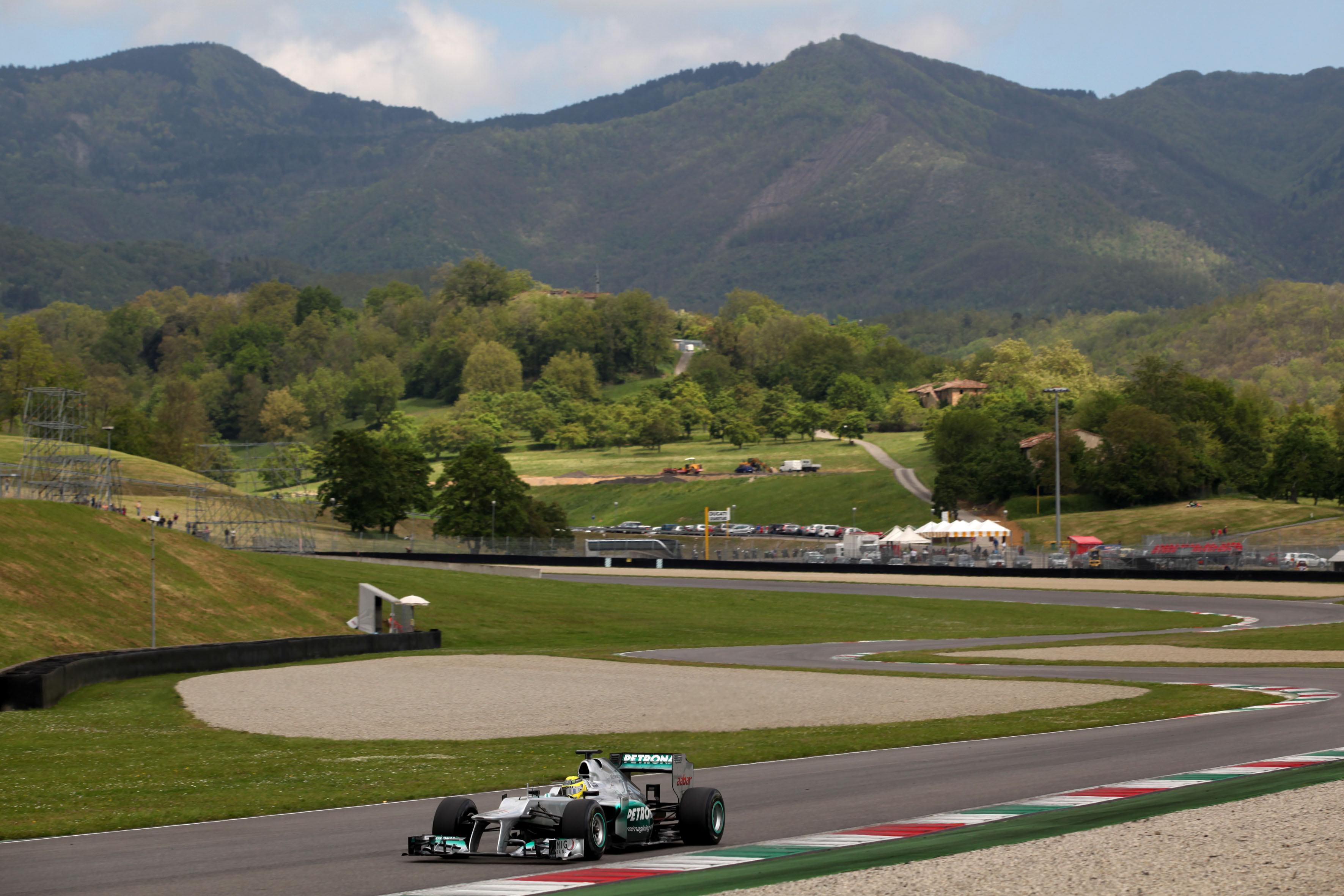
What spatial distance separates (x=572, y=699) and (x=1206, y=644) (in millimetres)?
24772

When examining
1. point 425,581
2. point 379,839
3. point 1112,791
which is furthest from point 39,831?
point 425,581

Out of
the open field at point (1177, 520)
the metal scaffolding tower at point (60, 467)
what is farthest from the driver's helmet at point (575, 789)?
the open field at point (1177, 520)

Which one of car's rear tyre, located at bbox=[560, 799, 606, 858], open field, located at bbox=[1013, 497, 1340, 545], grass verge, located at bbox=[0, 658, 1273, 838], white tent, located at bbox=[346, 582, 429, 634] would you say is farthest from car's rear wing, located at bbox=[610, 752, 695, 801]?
open field, located at bbox=[1013, 497, 1340, 545]

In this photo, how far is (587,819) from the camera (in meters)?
11.7

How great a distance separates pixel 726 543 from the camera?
137 metres

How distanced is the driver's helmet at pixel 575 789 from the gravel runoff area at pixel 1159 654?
2985 cm

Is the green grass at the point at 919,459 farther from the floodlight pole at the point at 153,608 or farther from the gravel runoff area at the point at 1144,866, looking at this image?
the gravel runoff area at the point at 1144,866

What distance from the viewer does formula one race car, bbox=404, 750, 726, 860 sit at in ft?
38.3

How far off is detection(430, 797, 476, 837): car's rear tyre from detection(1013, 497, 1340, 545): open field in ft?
326

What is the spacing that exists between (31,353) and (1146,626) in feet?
571

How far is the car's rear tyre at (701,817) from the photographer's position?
12.6 metres

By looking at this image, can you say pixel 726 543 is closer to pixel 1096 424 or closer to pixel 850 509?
pixel 850 509

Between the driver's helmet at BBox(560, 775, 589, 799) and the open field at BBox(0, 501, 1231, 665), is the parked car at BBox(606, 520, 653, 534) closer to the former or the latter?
the open field at BBox(0, 501, 1231, 665)

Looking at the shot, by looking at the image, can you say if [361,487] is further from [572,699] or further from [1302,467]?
[572,699]
